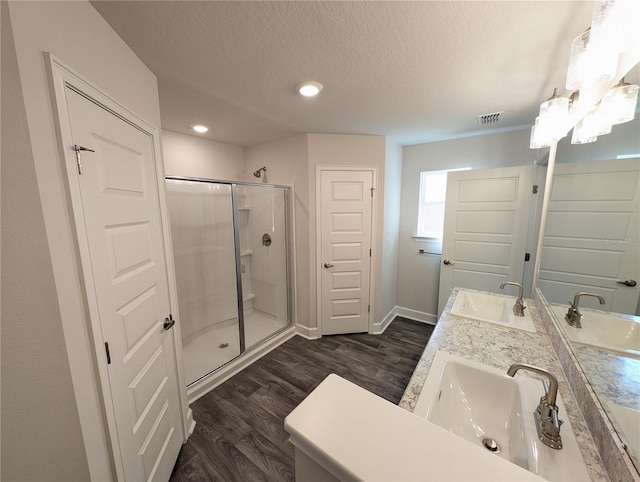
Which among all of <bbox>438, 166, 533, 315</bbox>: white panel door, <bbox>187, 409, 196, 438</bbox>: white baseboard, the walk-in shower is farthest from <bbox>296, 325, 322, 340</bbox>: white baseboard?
<bbox>438, 166, 533, 315</bbox>: white panel door

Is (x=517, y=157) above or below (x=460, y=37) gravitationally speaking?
below

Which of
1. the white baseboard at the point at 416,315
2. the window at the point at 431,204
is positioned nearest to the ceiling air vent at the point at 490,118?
the window at the point at 431,204

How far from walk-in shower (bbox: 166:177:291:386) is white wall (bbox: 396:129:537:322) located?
5.33 feet

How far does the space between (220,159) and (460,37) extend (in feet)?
8.86

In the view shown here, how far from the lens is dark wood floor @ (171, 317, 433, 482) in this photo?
1.46m

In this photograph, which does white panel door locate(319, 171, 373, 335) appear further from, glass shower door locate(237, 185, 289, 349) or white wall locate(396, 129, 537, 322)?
white wall locate(396, 129, 537, 322)

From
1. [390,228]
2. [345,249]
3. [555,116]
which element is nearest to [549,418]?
[555,116]

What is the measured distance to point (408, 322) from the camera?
128 inches

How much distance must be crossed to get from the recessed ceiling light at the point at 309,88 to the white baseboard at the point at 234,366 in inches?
95.4

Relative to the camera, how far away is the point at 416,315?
3289 mm

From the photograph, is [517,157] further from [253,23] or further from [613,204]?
[253,23]

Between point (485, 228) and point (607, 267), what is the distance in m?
1.74

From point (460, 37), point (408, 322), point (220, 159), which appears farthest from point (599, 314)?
point (220, 159)

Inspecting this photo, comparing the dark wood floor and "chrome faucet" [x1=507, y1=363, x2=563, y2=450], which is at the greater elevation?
"chrome faucet" [x1=507, y1=363, x2=563, y2=450]
